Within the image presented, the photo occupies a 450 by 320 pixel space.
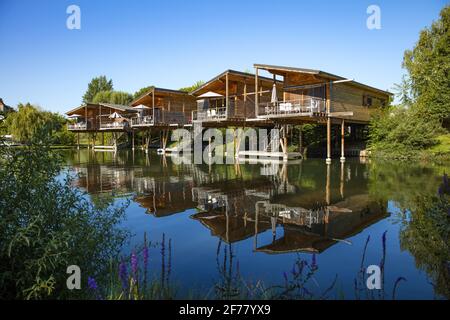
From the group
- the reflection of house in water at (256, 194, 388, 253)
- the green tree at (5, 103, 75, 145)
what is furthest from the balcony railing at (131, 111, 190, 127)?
the reflection of house in water at (256, 194, 388, 253)

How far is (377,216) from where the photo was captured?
7.61 m

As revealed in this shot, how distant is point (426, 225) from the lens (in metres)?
6.55

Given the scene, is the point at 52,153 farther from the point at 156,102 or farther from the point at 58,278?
the point at 156,102

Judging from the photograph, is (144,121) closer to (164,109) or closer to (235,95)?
(164,109)

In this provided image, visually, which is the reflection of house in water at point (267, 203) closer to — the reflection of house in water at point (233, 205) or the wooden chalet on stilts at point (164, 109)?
the reflection of house in water at point (233, 205)

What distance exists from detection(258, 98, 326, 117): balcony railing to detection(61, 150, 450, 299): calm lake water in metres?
7.72

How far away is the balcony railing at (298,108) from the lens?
19.7 metres

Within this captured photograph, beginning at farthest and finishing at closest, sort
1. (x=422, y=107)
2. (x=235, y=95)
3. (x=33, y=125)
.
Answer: (x=422, y=107)
(x=235, y=95)
(x=33, y=125)

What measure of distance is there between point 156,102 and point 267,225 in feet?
98.4

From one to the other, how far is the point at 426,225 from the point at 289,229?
2.64 metres

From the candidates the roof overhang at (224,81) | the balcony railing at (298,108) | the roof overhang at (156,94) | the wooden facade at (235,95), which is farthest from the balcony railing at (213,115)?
the roof overhang at (156,94)

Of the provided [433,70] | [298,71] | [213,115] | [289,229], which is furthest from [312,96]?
[289,229]

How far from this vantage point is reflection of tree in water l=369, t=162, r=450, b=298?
4468mm
